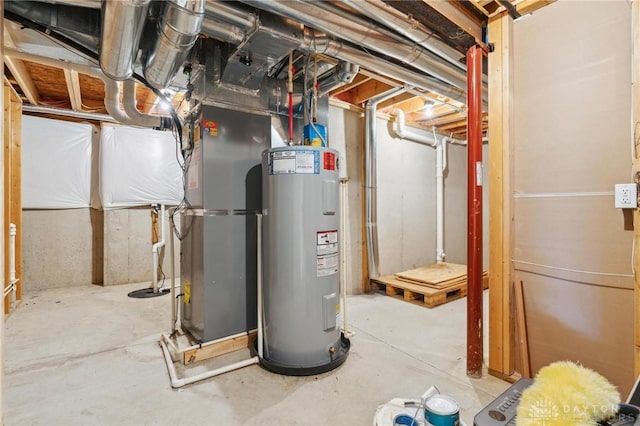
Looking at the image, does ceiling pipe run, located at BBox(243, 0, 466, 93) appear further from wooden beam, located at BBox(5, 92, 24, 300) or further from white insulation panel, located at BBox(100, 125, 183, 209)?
white insulation panel, located at BBox(100, 125, 183, 209)

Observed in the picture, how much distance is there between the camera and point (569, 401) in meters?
0.84

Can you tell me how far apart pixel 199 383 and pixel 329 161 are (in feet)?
5.28

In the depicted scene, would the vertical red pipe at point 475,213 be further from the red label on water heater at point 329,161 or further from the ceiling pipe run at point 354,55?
the red label on water heater at point 329,161

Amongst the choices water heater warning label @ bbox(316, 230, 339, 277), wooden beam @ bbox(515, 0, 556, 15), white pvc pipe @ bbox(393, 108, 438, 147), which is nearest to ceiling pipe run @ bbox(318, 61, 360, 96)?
wooden beam @ bbox(515, 0, 556, 15)

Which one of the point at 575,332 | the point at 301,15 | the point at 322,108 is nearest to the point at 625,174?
the point at 575,332

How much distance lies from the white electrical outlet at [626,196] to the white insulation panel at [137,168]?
4.75m

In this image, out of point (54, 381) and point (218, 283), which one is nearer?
point (54, 381)

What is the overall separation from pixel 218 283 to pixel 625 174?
251cm

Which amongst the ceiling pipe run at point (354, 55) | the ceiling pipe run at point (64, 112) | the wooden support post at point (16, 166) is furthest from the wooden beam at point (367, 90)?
the wooden support post at point (16, 166)

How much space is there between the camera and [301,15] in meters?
1.80

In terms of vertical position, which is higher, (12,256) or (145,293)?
(12,256)

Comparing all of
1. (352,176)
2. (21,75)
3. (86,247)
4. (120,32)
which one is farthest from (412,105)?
(86,247)

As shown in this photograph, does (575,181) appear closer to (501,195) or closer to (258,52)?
(501,195)

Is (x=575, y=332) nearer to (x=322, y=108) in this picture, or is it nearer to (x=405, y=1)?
(x=405, y=1)
